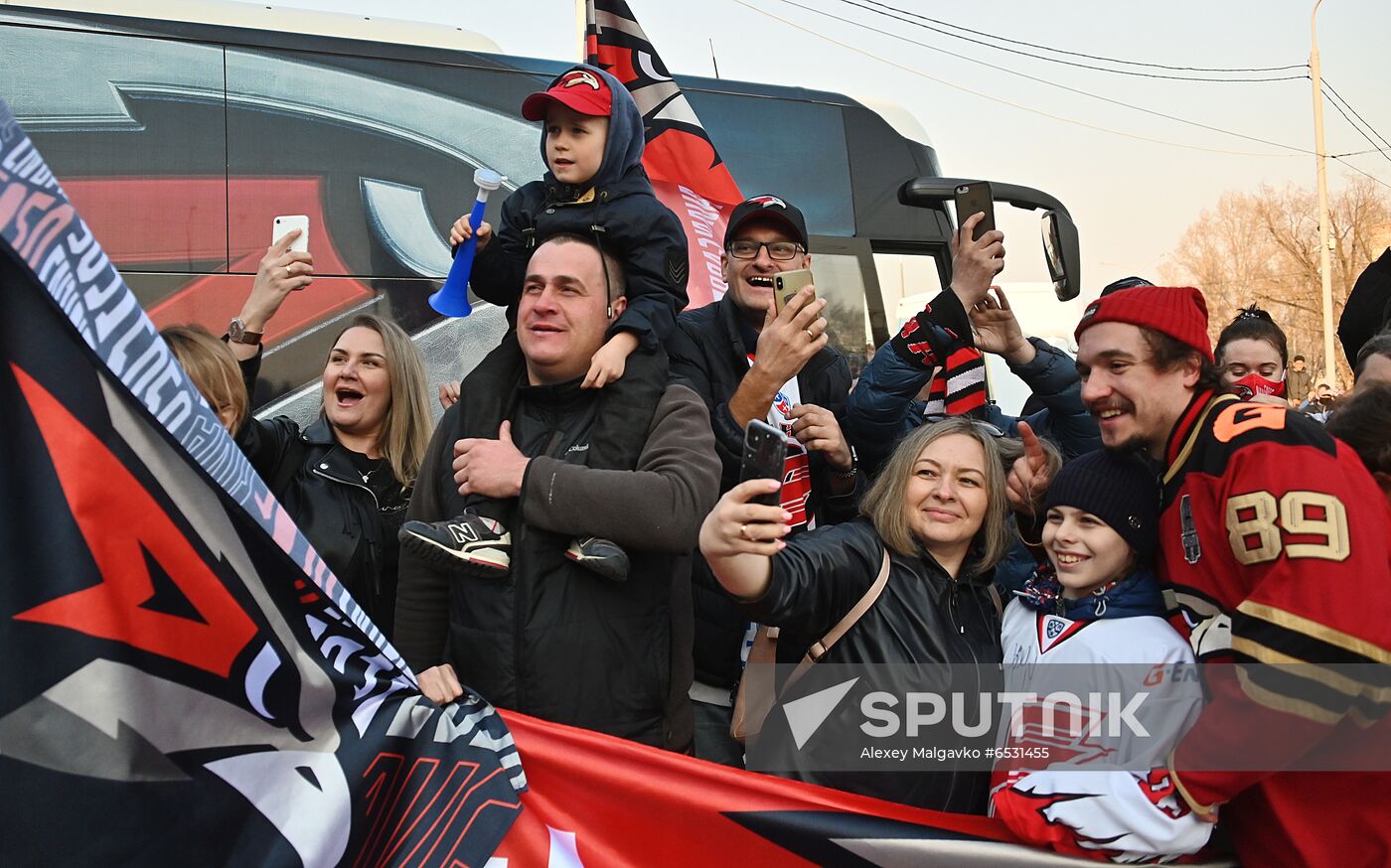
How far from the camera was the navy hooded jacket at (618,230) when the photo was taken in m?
3.09

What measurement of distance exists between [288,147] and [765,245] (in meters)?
3.06

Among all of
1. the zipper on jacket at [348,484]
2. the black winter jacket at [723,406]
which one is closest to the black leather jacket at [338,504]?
the zipper on jacket at [348,484]

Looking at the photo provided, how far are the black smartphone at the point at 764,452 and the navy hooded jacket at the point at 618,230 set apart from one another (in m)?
0.86

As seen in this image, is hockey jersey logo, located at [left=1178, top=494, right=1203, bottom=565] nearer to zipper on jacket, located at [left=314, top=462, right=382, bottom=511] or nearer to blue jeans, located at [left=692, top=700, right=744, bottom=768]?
blue jeans, located at [left=692, top=700, right=744, bottom=768]

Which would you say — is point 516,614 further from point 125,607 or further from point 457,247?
point 457,247

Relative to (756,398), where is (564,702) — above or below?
below

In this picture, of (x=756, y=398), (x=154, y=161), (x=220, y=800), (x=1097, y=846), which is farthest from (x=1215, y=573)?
(x=154, y=161)

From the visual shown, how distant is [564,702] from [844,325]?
4.46 meters

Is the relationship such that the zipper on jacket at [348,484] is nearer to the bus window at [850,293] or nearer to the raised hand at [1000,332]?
the raised hand at [1000,332]

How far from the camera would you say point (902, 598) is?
265cm

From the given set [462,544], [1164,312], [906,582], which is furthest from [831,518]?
[462,544]

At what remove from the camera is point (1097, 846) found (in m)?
2.26

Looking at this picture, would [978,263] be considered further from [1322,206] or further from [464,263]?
[1322,206]

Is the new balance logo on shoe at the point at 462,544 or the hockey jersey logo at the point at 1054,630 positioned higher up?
the new balance logo on shoe at the point at 462,544
